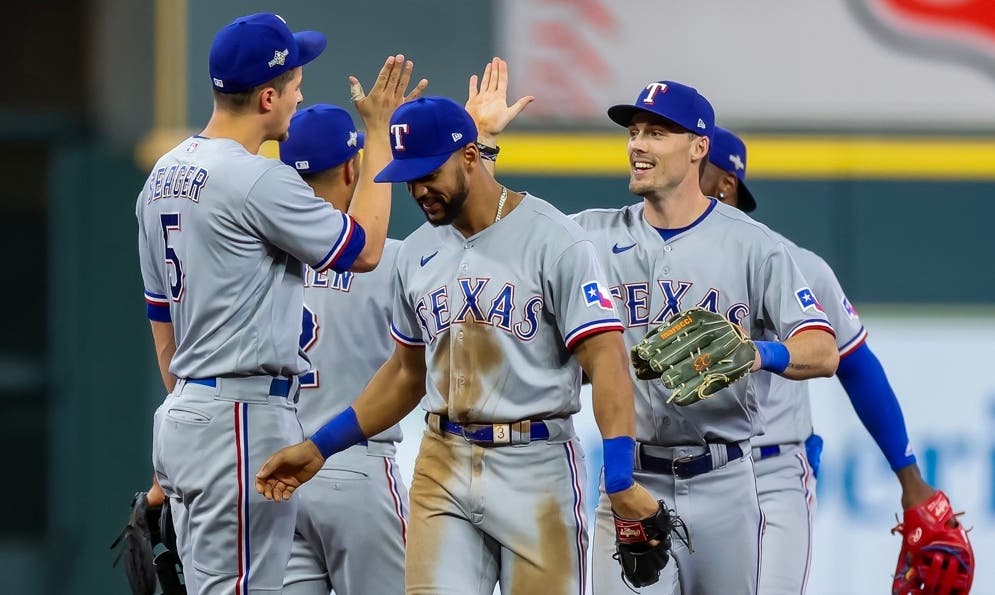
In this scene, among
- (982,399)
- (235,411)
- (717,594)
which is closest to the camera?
(235,411)

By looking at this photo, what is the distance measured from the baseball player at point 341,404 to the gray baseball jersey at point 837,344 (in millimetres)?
1157

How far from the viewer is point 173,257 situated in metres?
4.02

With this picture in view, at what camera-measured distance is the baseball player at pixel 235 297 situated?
3926 mm

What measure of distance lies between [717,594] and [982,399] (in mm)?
3413

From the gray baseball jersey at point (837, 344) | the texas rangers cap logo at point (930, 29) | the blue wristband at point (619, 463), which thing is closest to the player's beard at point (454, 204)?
the blue wristband at point (619, 463)

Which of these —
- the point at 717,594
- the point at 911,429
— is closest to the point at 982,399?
the point at 911,429

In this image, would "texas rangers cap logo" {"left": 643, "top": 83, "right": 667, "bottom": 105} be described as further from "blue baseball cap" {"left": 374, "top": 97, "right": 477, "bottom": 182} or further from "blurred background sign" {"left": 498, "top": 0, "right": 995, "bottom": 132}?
"blurred background sign" {"left": 498, "top": 0, "right": 995, "bottom": 132}

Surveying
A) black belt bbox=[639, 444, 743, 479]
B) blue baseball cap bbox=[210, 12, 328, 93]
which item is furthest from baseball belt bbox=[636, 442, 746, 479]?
blue baseball cap bbox=[210, 12, 328, 93]

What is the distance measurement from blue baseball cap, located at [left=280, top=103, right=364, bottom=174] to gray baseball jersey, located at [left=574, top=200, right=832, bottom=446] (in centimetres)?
83

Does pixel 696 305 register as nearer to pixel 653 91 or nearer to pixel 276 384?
pixel 653 91

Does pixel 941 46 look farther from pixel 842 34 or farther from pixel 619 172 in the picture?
pixel 619 172

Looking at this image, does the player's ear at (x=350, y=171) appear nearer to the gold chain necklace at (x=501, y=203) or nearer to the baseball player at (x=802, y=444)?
the gold chain necklace at (x=501, y=203)

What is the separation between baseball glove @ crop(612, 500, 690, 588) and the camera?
3.92 metres

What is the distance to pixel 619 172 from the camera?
7.50 meters
